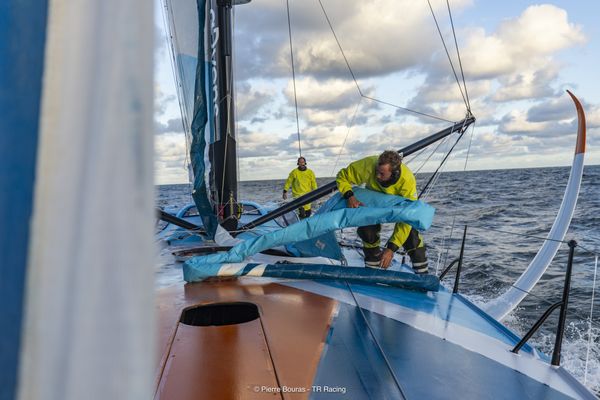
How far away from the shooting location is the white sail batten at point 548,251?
4.46 meters

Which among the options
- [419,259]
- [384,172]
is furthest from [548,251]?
[384,172]

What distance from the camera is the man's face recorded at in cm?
388

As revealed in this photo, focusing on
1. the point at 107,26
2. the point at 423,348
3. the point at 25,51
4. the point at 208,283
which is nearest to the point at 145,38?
the point at 107,26

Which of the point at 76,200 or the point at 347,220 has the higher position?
the point at 76,200

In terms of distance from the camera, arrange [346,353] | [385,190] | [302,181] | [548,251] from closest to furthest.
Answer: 1. [346,353]
2. [385,190]
3. [548,251]
4. [302,181]

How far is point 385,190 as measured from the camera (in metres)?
4.15

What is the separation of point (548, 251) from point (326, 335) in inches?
116

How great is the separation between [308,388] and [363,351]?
1.77 ft

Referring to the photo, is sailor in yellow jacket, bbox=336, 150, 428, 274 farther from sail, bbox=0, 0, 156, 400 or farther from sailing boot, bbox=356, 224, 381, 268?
sail, bbox=0, 0, 156, 400

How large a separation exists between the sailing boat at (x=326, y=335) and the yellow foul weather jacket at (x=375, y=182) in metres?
0.28

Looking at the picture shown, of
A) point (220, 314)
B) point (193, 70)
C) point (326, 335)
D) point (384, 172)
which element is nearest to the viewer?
point (326, 335)

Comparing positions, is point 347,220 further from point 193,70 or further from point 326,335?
point 193,70

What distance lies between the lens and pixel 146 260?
51 centimetres

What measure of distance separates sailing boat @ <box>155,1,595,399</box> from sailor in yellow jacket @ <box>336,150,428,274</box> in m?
0.26
